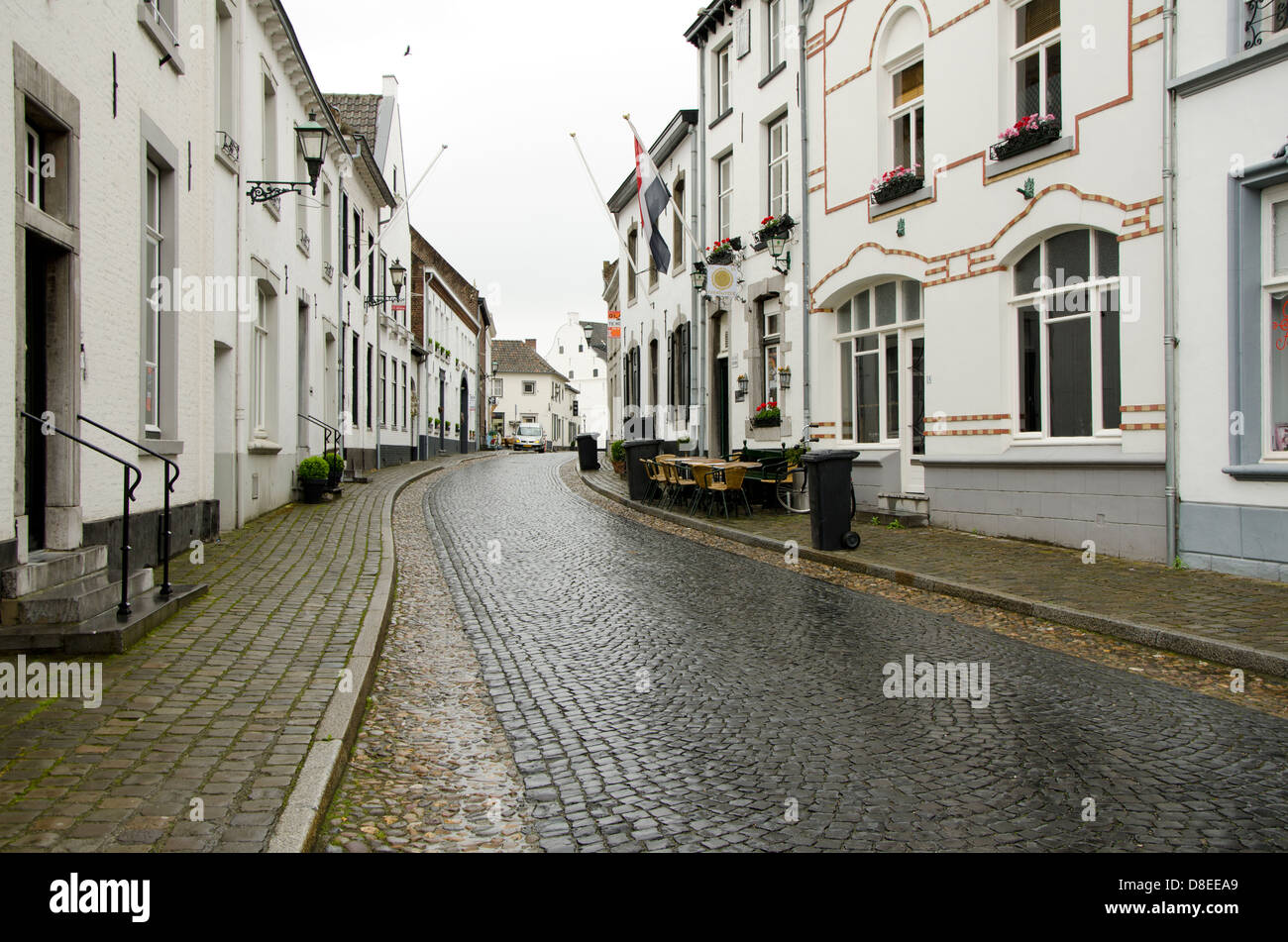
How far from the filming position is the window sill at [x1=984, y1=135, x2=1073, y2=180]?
11.0 m

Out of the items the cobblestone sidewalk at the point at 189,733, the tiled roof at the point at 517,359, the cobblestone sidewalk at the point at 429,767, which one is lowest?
the cobblestone sidewalk at the point at 429,767

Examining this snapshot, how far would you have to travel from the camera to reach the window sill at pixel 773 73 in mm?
17297

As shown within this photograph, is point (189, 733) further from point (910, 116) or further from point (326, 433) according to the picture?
point (326, 433)

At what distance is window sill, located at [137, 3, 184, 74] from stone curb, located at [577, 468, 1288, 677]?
8464 mm

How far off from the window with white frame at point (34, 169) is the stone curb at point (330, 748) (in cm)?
375

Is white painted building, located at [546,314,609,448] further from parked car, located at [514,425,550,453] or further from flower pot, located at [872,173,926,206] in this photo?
flower pot, located at [872,173,926,206]

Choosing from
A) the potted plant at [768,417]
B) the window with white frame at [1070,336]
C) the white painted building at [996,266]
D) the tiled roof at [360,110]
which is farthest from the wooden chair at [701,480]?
the tiled roof at [360,110]

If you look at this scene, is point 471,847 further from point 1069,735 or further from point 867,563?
point 867,563

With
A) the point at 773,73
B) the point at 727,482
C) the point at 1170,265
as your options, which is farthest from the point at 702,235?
the point at 1170,265

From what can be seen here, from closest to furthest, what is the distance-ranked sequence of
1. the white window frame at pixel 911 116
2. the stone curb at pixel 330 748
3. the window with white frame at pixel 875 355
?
1. the stone curb at pixel 330 748
2. the white window frame at pixel 911 116
3. the window with white frame at pixel 875 355

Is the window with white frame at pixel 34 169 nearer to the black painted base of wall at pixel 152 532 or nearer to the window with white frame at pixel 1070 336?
the black painted base of wall at pixel 152 532

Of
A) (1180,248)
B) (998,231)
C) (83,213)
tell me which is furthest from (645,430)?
(83,213)

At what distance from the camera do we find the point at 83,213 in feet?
24.5
